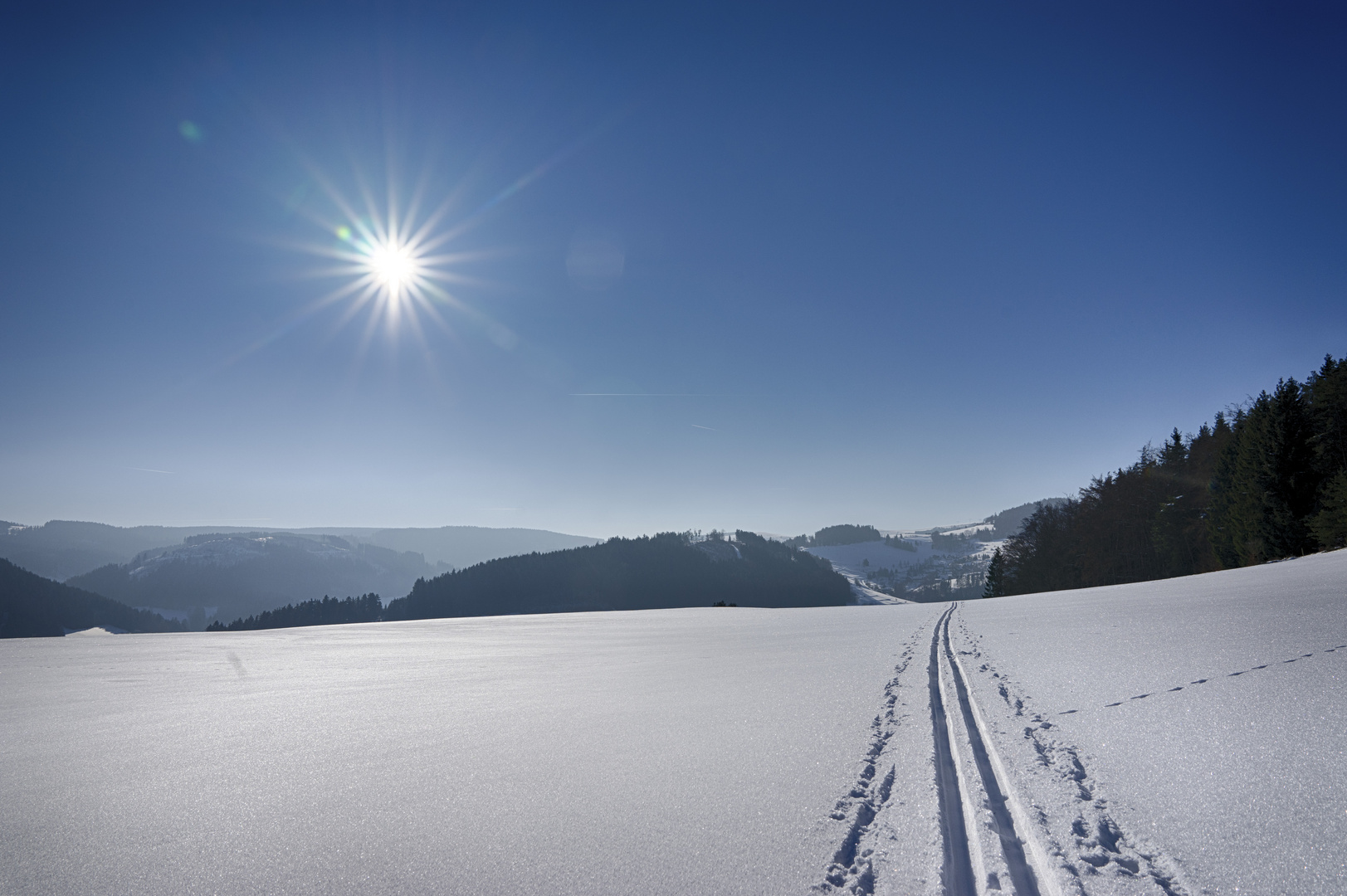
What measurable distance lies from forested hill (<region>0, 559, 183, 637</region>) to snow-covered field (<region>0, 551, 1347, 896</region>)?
217003 millimetres

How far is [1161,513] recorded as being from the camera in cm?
4344

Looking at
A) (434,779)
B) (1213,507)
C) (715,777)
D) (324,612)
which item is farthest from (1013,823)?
(324,612)

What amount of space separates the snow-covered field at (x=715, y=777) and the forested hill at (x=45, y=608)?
712 feet

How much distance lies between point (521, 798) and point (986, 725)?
3.96 meters

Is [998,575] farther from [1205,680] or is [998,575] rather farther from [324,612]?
[324,612]

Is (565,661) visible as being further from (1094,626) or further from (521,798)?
(1094,626)

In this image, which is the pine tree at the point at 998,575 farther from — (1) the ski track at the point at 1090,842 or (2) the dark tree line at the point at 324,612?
(2) the dark tree line at the point at 324,612

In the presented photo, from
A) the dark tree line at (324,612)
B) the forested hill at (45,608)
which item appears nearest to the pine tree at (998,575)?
the dark tree line at (324,612)

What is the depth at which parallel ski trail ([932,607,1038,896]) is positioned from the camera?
2437 mm

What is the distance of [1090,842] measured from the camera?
2.64 meters

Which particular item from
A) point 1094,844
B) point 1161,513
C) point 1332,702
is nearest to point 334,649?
point 1094,844

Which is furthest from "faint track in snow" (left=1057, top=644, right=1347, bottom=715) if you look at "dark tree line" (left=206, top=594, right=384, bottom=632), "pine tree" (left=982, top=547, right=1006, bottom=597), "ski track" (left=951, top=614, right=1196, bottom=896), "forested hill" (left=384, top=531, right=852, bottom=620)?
"dark tree line" (left=206, top=594, right=384, bottom=632)

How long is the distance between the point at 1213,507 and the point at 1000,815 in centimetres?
5264

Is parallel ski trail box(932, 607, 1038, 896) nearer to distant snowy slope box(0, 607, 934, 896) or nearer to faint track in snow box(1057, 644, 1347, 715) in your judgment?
distant snowy slope box(0, 607, 934, 896)
